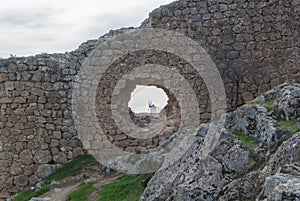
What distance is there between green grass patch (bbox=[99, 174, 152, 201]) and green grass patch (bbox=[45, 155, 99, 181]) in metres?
2.16

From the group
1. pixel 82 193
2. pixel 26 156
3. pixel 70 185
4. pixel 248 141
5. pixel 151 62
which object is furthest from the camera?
pixel 151 62

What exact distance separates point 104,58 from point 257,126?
710 centimetres

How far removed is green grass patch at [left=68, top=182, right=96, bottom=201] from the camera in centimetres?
991

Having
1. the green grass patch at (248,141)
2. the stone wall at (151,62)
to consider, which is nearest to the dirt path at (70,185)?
the stone wall at (151,62)

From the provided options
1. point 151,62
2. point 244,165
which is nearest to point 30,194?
point 151,62

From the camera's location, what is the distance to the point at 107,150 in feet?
42.2

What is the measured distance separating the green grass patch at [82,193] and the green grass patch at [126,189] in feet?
0.93

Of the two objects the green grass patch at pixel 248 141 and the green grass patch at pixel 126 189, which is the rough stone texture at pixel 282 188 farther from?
the green grass patch at pixel 126 189

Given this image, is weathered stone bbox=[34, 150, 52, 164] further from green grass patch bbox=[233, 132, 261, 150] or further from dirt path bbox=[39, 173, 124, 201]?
green grass patch bbox=[233, 132, 261, 150]

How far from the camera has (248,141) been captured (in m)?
6.55

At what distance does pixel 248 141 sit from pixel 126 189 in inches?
129

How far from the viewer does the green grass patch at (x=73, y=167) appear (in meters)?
12.1

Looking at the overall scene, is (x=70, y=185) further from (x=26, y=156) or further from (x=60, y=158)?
(x=26, y=156)

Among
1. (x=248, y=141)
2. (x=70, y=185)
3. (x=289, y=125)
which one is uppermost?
(x=289, y=125)
